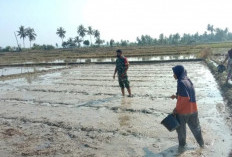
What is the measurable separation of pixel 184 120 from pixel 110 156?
1.45 m

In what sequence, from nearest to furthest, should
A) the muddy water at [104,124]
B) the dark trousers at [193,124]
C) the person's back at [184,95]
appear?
1. the person's back at [184,95]
2. the dark trousers at [193,124]
3. the muddy water at [104,124]

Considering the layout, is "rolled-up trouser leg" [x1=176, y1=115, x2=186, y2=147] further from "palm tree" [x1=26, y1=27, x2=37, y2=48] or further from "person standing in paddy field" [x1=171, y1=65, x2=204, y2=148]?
"palm tree" [x1=26, y1=27, x2=37, y2=48]

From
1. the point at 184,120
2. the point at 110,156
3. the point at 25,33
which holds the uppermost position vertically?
the point at 25,33

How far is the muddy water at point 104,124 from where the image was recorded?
509 centimetres

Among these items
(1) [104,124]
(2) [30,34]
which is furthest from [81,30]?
(1) [104,124]

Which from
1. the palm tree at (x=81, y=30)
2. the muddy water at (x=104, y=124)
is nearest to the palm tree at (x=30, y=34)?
the palm tree at (x=81, y=30)

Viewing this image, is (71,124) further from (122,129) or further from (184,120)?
(184,120)

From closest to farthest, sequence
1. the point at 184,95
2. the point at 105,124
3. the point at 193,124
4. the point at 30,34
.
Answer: the point at 184,95, the point at 193,124, the point at 105,124, the point at 30,34

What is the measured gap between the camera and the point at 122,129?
6.18 meters

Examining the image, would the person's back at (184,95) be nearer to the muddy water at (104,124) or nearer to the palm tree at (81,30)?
the muddy water at (104,124)

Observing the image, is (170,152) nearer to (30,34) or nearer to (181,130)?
(181,130)

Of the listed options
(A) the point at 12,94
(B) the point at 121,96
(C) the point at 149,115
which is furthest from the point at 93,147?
(A) the point at 12,94

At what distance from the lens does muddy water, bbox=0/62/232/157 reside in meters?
5.09

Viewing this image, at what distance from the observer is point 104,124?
21.9ft
